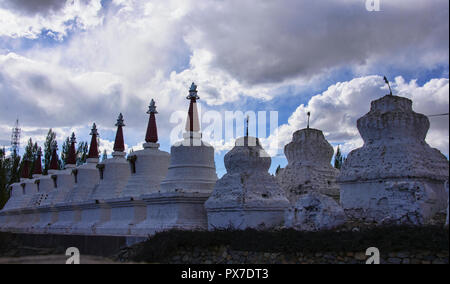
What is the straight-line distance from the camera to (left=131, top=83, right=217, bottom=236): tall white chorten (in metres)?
18.5

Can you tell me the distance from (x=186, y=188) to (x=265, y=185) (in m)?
3.93

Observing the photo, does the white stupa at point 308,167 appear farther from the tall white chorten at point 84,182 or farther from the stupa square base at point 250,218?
the tall white chorten at point 84,182

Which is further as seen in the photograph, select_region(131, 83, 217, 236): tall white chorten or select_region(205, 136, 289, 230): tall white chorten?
select_region(131, 83, 217, 236): tall white chorten

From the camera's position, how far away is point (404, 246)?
1053 cm

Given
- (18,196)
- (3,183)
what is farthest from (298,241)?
(3,183)

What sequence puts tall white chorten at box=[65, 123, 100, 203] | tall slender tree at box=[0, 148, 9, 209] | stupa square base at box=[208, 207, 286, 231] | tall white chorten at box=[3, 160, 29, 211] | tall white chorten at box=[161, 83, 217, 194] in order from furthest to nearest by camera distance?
tall slender tree at box=[0, 148, 9, 209], tall white chorten at box=[3, 160, 29, 211], tall white chorten at box=[65, 123, 100, 203], tall white chorten at box=[161, 83, 217, 194], stupa square base at box=[208, 207, 286, 231]

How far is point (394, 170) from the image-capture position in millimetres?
13930

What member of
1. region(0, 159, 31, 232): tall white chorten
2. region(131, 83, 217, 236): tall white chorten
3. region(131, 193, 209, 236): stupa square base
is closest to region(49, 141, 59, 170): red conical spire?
region(0, 159, 31, 232): tall white chorten

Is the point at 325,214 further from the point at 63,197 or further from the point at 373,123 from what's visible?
the point at 63,197

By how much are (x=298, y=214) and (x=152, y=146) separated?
35.5 ft

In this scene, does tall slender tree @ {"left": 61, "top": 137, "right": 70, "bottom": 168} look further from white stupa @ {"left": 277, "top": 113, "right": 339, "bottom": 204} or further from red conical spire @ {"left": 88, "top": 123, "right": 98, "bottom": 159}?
white stupa @ {"left": 277, "top": 113, "right": 339, "bottom": 204}

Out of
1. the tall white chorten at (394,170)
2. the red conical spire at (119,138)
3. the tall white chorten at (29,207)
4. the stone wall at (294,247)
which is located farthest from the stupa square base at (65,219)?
the tall white chorten at (394,170)

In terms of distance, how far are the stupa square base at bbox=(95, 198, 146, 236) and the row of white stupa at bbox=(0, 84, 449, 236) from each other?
50 mm

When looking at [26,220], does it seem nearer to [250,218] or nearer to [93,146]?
[93,146]
